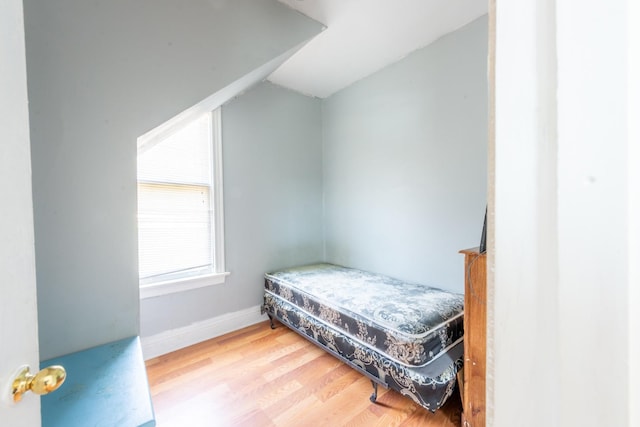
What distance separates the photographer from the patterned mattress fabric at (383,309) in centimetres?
134

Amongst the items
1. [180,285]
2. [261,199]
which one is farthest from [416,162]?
[180,285]

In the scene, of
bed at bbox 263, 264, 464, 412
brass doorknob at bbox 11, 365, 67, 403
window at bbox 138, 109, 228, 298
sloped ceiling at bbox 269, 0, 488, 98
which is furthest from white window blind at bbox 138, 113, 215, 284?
brass doorknob at bbox 11, 365, 67, 403

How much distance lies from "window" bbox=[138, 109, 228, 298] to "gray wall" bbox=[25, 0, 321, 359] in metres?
0.73

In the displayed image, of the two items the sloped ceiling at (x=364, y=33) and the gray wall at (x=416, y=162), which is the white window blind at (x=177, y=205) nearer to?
the sloped ceiling at (x=364, y=33)

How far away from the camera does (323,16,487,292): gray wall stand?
71.5 inches

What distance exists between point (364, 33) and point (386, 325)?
2.11 metres

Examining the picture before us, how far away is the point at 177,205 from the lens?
6.89 feet

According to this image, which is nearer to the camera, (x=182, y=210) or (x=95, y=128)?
(x=95, y=128)

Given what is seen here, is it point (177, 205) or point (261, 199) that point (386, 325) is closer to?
point (261, 199)

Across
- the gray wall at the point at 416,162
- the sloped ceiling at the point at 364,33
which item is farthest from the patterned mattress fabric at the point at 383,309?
the sloped ceiling at the point at 364,33

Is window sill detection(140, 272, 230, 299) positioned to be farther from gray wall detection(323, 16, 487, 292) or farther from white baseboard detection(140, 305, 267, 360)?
gray wall detection(323, 16, 487, 292)

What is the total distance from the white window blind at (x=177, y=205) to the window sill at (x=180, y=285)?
66mm

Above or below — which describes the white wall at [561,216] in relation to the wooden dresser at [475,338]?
above

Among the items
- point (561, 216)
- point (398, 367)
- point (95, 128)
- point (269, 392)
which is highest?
point (95, 128)
